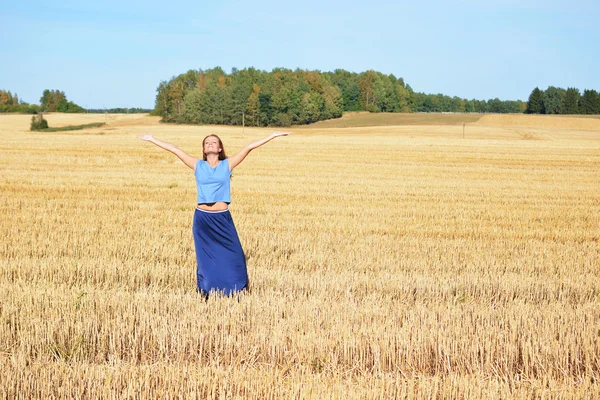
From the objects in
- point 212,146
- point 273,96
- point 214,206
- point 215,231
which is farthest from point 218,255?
point 273,96

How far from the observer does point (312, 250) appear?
11.0 metres

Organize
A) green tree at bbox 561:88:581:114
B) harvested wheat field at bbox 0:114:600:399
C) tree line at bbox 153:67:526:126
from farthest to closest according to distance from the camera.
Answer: green tree at bbox 561:88:581:114
tree line at bbox 153:67:526:126
harvested wheat field at bbox 0:114:600:399

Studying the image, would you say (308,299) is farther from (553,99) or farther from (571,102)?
(553,99)

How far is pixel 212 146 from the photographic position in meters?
7.52

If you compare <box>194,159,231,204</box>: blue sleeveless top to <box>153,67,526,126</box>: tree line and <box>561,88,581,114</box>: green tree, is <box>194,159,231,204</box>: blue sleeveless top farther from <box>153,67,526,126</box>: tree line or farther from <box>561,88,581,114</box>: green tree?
<box>561,88,581,114</box>: green tree

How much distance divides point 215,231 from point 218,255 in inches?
10.6

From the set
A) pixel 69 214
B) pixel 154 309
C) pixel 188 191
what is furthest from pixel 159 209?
pixel 154 309

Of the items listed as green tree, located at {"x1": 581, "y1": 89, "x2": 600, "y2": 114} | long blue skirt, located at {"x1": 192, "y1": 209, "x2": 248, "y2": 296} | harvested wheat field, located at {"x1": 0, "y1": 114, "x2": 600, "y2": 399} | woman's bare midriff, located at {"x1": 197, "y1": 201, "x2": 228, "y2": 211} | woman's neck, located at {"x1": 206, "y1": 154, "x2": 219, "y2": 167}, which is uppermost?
green tree, located at {"x1": 581, "y1": 89, "x2": 600, "y2": 114}

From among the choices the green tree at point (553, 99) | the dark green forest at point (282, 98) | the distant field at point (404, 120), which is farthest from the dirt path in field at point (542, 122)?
the green tree at point (553, 99)

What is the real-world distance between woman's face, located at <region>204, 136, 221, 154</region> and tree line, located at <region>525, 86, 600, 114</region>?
432 ft

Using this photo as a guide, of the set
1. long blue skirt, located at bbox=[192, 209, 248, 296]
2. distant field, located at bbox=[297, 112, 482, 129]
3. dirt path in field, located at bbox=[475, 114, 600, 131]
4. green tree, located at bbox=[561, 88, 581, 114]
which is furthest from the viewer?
green tree, located at bbox=[561, 88, 581, 114]

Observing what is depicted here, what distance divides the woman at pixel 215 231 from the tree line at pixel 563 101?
131636 mm

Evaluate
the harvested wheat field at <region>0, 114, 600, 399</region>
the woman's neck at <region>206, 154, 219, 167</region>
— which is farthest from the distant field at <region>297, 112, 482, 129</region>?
the woman's neck at <region>206, 154, 219, 167</region>

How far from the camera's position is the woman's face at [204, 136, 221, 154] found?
24.7ft
